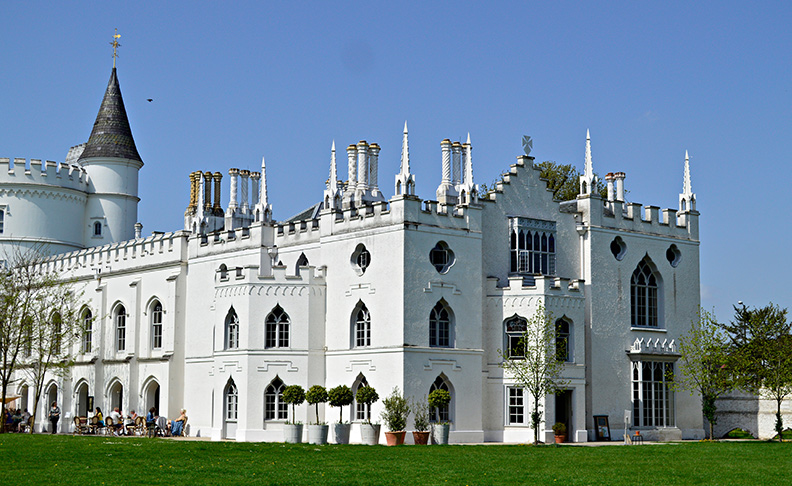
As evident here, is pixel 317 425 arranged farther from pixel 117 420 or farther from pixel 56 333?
pixel 56 333

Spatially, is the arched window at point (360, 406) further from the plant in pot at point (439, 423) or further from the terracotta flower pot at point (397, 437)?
the plant in pot at point (439, 423)

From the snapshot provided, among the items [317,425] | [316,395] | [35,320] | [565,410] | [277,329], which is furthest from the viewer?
[35,320]

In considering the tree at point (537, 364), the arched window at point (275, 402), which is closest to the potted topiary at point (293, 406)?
the arched window at point (275, 402)

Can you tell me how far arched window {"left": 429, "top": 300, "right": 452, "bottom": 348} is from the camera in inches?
1558

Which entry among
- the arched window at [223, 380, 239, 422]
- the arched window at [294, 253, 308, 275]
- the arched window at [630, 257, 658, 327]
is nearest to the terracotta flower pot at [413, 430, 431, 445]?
the arched window at [223, 380, 239, 422]

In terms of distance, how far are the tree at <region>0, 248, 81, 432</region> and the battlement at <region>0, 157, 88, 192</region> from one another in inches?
162

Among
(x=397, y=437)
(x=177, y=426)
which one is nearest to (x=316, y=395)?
(x=397, y=437)

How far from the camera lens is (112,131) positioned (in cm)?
6194

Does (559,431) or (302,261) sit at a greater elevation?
(302,261)

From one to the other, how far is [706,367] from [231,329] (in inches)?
753

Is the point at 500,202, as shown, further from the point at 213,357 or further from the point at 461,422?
the point at 213,357

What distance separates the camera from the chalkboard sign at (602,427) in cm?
4206

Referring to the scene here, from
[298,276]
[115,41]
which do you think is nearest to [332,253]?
[298,276]

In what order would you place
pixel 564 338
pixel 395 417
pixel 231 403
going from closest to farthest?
pixel 395 417 → pixel 564 338 → pixel 231 403
